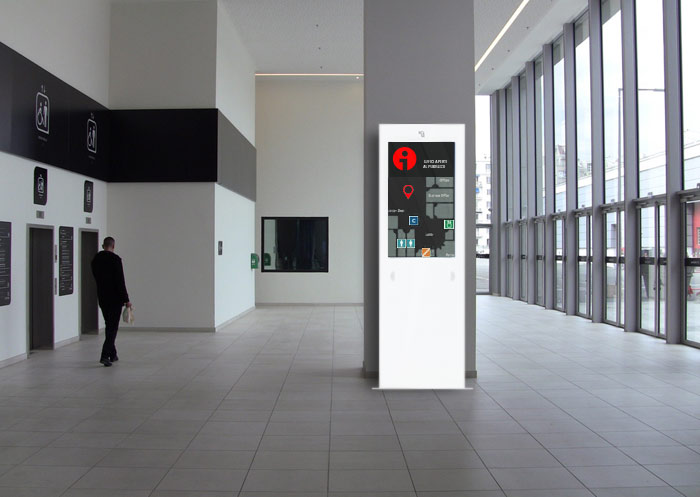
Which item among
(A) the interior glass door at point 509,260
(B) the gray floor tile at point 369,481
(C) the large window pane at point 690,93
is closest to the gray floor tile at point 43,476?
(B) the gray floor tile at point 369,481

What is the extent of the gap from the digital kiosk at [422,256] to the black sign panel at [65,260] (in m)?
5.67

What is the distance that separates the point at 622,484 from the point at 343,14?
35.0ft

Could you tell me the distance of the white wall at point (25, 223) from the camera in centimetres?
787

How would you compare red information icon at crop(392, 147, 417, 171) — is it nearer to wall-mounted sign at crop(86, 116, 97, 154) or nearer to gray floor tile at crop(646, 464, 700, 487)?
gray floor tile at crop(646, 464, 700, 487)

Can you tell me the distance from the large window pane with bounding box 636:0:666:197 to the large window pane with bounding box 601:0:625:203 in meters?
0.70

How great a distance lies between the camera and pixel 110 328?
7980mm

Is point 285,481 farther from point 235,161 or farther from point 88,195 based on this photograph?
point 235,161

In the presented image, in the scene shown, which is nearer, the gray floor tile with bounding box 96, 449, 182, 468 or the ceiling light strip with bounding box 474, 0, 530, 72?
the gray floor tile with bounding box 96, 449, 182, 468

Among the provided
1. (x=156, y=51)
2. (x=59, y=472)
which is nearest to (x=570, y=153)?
(x=156, y=51)

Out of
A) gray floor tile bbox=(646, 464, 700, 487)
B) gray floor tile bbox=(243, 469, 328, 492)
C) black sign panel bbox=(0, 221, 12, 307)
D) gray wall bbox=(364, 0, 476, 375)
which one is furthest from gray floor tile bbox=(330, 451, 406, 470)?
black sign panel bbox=(0, 221, 12, 307)

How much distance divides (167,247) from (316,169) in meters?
7.08

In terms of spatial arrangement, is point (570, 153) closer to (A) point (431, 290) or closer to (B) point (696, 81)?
(B) point (696, 81)

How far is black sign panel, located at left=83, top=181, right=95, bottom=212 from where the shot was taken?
1033 cm

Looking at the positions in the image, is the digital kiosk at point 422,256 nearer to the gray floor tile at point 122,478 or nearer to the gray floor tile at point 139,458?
the gray floor tile at point 139,458
